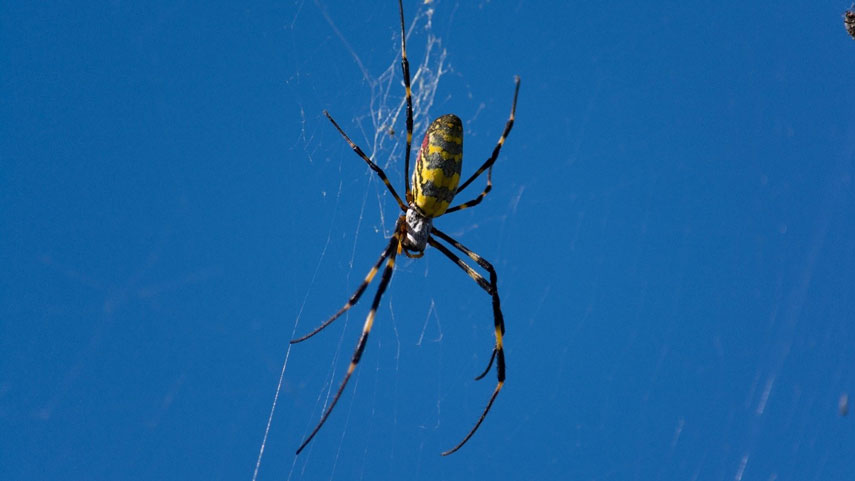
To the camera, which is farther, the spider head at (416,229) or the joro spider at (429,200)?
the spider head at (416,229)

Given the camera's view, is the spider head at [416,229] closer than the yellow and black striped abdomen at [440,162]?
No

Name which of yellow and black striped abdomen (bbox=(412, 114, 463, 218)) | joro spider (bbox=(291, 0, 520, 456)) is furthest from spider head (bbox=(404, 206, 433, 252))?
yellow and black striped abdomen (bbox=(412, 114, 463, 218))

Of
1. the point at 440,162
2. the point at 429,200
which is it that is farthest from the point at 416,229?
the point at 440,162

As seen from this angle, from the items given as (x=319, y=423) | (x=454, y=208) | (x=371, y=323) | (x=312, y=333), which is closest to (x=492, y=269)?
(x=454, y=208)

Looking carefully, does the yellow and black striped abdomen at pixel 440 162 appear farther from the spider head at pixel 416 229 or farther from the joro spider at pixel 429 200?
the spider head at pixel 416 229

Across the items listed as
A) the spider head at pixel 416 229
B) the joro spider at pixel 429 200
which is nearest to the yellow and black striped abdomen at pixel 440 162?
the joro spider at pixel 429 200

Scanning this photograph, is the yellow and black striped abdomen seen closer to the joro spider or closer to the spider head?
the joro spider
